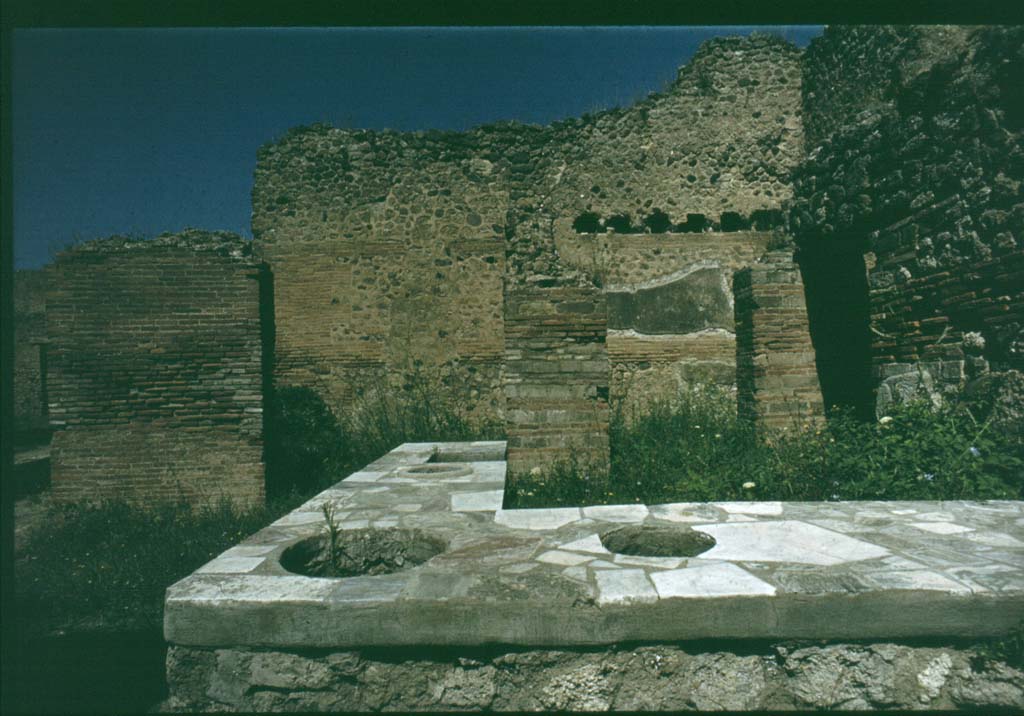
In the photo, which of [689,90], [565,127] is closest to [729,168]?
[689,90]

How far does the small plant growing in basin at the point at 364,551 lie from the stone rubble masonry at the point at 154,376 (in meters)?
4.21

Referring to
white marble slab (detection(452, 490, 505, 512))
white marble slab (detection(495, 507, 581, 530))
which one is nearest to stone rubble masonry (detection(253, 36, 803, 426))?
white marble slab (detection(452, 490, 505, 512))

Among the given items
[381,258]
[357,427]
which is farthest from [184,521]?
[381,258]

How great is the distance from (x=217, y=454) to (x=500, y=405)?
4.41 metres

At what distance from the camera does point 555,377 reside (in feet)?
17.7

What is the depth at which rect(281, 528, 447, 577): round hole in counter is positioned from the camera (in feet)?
9.73

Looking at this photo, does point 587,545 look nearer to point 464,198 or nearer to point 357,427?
point 357,427

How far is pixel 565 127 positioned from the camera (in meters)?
10.0

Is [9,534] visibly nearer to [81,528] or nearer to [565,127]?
[81,528]

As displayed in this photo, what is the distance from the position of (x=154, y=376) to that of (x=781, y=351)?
22.8ft

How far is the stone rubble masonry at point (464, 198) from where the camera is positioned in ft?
32.4

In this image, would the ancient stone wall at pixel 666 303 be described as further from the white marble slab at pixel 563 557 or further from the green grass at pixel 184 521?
the white marble slab at pixel 563 557

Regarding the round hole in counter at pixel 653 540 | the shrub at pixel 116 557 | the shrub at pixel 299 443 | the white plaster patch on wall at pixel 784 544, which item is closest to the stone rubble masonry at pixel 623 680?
the white plaster patch on wall at pixel 784 544

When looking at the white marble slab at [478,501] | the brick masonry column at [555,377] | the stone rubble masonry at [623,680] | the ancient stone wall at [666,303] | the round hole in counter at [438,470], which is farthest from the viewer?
the ancient stone wall at [666,303]
